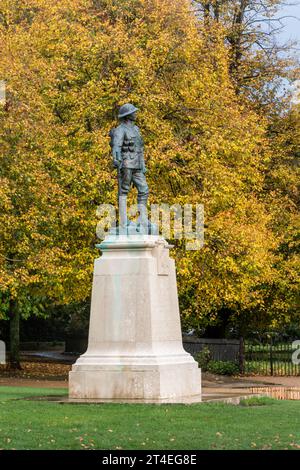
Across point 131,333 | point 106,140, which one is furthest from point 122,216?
Answer: point 106,140

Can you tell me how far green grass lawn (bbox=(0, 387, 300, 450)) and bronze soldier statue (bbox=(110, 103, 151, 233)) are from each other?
4116 mm

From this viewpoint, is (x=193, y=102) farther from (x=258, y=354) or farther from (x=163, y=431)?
(x=163, y=431)

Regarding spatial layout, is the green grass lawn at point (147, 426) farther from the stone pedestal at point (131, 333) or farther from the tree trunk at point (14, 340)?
the tree trunk at point (14, 340)

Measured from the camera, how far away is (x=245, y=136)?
110 feet

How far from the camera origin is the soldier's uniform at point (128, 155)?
68.3ft

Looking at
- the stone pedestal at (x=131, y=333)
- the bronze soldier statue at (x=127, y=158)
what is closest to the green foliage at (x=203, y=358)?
the stone pedestal at (x=131, y=333)

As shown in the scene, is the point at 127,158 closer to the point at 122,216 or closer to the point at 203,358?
the point at 122,216

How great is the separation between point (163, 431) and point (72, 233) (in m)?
16.2

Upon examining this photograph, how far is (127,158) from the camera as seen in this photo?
20938mm

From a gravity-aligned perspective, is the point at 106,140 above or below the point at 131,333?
above

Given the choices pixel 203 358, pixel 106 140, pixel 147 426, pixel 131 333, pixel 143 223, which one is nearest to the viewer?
pixel 147 426

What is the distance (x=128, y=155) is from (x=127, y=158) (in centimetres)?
6

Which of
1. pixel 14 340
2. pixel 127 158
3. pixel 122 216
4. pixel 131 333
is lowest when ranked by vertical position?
pixel 14 340

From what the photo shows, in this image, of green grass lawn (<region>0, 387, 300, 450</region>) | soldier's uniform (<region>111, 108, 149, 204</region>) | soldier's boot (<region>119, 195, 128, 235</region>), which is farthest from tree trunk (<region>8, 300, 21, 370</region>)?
green grass lawn (<region>0, 387, 300, 450</region>)
